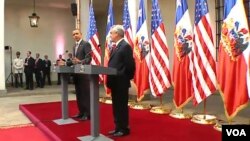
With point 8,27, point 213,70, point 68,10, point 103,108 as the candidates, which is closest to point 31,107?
point 103,108

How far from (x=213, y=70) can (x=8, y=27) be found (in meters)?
10.6

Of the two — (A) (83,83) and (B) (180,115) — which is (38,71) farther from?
(B) (180,115)

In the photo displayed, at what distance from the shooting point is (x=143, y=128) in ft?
15.4

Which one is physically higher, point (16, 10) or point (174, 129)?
point (16, 10)

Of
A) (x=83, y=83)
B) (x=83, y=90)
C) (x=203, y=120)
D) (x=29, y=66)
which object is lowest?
(x=203, y=120)

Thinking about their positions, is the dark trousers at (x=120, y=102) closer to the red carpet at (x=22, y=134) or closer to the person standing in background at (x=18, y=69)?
the red carpet at (x=22, y=134)

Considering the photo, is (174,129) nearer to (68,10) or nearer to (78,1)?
(78,1)

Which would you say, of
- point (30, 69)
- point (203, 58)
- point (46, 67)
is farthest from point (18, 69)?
point (203, 58)

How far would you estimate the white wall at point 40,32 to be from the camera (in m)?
13.4

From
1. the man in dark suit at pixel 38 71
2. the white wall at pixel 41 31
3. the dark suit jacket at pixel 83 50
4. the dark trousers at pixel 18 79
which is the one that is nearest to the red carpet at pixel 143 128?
the dark suit jacket at pixel 83 50

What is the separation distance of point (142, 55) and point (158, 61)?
25.0 inches

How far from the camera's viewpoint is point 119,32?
13.3 ft

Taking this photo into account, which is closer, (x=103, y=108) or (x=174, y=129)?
(x=174, y=129)

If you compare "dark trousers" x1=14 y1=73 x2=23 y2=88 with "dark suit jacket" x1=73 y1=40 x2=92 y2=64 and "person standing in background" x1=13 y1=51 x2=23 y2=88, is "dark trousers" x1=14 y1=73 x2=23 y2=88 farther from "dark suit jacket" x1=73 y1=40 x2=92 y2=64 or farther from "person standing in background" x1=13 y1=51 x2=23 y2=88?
"dark suit jacket" x1=73 y1=40 x2=92 y2=64
